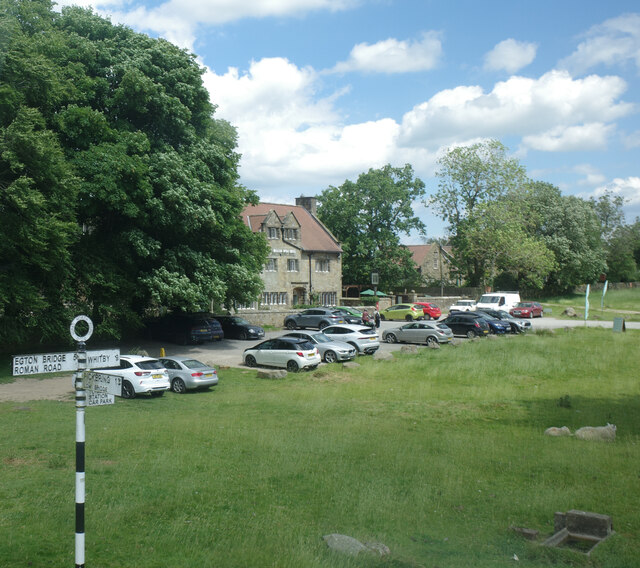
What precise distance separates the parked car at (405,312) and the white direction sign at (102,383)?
4572 cm

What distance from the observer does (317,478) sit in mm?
11188

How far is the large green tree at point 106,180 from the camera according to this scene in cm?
2423

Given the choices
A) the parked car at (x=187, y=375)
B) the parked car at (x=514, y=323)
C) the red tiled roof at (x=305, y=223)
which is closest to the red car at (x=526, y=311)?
the parked car at (x=514, y=323)

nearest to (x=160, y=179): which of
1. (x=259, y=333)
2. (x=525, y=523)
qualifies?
(x=259, y=333)

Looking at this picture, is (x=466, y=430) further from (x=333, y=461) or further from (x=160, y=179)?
(x=160, y=179)

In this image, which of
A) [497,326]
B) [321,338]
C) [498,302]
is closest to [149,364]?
[321,338]

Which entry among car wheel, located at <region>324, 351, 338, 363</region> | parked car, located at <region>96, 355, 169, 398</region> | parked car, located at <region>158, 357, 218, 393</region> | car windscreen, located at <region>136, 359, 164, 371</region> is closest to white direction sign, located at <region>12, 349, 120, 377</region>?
parked car, located at <region>96, 355, 169, 398</region>

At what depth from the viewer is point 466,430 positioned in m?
15.6

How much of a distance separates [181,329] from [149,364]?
47.1ft

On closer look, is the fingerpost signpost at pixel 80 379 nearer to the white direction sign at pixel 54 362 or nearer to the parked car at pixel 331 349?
the white direction sign at pixel 54 362

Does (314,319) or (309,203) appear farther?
(309,203)

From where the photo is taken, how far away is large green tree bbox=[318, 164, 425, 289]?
6800 cm

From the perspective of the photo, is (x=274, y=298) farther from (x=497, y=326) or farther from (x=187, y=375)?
(x=187, y=375)

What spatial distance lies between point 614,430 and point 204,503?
→ 10.1m
